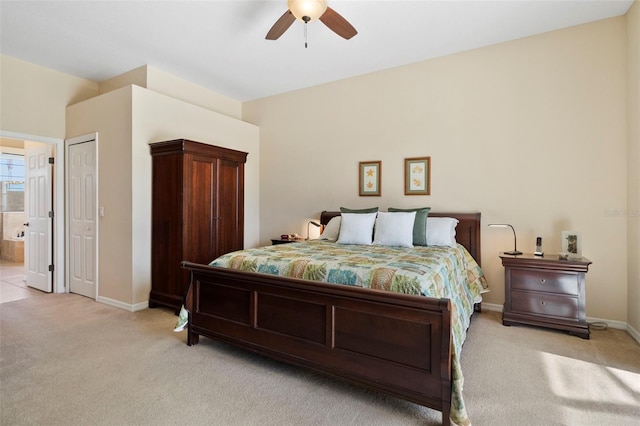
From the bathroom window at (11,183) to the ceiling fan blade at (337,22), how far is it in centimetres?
799

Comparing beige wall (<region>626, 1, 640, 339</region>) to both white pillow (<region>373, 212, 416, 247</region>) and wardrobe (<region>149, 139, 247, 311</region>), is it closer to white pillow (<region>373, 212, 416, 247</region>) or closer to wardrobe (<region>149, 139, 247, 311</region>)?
white pillow (<region>373, 212, 416, 247</region>)

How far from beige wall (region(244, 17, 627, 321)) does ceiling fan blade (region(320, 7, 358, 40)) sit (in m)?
1.62

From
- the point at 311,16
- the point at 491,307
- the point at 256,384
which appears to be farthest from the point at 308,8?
the point at 491,307

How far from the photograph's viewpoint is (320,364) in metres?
2.10

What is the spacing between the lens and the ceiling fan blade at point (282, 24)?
2.66m

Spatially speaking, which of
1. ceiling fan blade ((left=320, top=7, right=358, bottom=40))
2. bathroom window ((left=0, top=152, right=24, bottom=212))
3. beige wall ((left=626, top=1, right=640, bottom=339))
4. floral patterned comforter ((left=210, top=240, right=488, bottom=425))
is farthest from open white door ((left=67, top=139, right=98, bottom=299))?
beige wall ((left=626, top=1, right=640, bottom=339))

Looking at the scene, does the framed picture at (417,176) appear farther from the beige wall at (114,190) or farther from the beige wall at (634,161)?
the beige wall at (114,190)

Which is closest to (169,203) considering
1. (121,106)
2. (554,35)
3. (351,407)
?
(121,106)

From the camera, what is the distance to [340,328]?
6.68 ft

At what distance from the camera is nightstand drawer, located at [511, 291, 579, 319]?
298 centimetres

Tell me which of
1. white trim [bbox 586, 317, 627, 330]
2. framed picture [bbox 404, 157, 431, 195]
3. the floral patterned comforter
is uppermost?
framed picture [bbox 404, 157, 431, 195]

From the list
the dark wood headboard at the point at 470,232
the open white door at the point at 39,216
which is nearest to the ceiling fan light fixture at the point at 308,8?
the dark wood headboard at the point at 470,232

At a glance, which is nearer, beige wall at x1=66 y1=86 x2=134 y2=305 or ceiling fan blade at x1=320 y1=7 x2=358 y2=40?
ceiling fan blade at x1=320 y1=7 x2=358 y2=40

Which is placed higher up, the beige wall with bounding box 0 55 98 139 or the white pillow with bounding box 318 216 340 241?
the beige wall with bounding box 0 55 98 139
